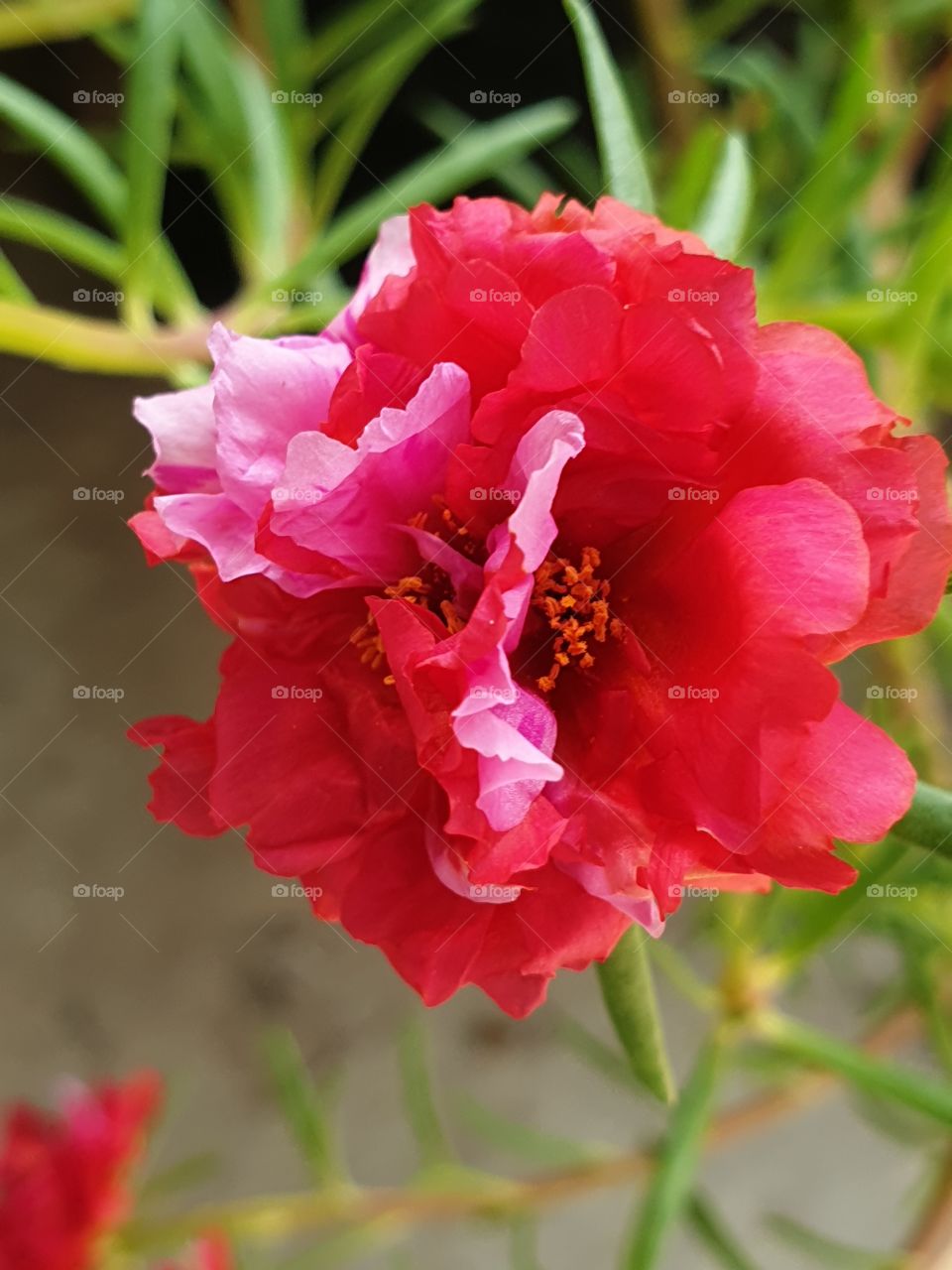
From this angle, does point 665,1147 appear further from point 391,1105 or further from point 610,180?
point 391,1105

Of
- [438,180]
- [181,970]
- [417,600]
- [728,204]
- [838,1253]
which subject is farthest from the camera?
[181,970]

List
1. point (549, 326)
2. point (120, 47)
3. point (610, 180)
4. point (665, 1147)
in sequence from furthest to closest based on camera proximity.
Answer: point (120, 47), point (665, 1147), point (610, 180), point (549, 326)

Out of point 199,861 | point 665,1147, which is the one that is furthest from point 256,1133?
point 665,1147

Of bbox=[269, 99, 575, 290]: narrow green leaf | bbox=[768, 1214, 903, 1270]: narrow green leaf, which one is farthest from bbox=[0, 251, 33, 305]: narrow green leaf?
bbox=[768, 1214, 903, 1270]: narrow green leaf

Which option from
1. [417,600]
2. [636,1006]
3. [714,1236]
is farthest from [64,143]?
A: [714,1236]

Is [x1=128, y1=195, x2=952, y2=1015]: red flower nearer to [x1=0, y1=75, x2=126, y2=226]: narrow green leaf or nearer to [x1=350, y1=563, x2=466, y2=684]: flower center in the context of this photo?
[x1=350, y1=563, x2=466, y2=684]: flower center

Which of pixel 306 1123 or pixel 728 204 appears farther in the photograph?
pixel 306 1123

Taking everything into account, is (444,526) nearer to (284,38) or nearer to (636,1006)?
(636,1006)
